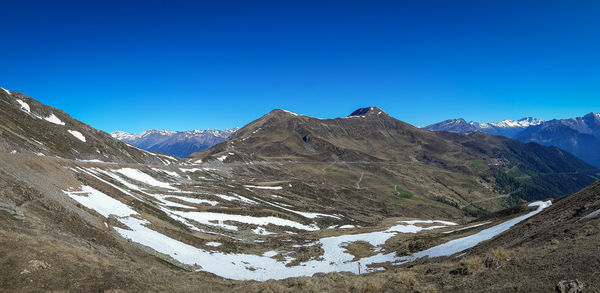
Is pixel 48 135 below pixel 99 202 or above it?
above

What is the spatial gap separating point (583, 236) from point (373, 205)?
15872 cm

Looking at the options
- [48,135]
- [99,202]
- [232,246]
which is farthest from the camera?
[48,135]

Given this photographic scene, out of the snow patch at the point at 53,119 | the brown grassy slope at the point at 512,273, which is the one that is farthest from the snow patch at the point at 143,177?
the brown grassy slope at the point at 512,273

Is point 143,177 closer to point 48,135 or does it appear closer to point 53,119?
point 48,135

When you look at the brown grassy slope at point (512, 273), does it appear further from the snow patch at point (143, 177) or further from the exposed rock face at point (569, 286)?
the snow patch at point (143, 177)

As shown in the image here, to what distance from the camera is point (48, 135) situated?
95625 mm

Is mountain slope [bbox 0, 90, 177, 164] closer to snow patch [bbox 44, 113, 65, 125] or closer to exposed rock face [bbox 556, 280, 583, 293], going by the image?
snow patch [bbox 44, 113, 65, 125]

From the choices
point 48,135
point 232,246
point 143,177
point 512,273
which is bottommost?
point 232,246

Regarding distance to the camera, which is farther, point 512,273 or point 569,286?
point 512,273

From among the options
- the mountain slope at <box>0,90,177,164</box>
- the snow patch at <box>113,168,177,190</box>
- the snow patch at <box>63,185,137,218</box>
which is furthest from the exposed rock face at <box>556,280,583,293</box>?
the snow patch at <box>113,168,177,190</box>

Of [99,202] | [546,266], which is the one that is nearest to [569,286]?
[546,266]

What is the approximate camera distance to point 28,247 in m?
17.6

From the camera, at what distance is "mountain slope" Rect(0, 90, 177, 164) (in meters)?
73.0

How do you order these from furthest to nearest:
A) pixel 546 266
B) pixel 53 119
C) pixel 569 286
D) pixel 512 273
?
pixel 53 119 < pixel 512 273 < pixel 546 266 < pixel 569 286
